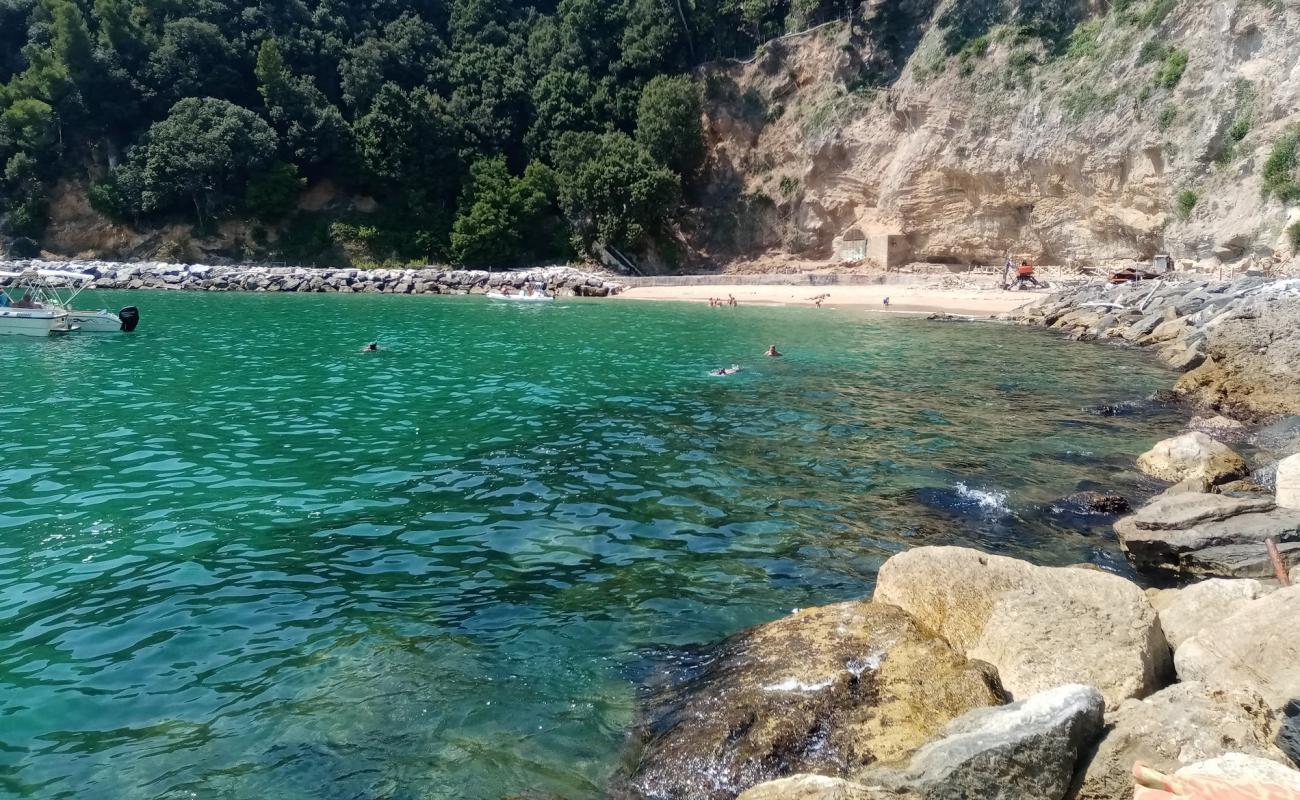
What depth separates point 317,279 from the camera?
53.1 meters

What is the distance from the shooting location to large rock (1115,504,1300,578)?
7.86 metres

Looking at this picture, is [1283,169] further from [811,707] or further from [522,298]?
[811,707]

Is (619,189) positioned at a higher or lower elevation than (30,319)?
higher

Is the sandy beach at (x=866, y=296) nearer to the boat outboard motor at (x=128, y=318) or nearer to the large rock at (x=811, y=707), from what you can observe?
the boat outboard motor at (x=128, y=318)

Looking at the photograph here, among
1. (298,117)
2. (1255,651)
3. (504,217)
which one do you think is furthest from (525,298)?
(1255,651)

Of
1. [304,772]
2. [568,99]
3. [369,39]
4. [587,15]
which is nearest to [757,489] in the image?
[304,772]

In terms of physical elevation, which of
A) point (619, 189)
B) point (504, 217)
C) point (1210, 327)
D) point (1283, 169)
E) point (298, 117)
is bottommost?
point (1210, 327)

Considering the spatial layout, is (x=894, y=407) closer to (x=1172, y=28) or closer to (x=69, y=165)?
(x=1172, y=28)

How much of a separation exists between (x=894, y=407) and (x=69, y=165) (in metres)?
69.4

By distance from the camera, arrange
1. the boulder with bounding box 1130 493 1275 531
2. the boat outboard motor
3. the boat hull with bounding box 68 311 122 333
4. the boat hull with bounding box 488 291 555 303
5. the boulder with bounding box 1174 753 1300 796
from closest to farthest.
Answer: the boulder with bounding box 1174 753 1300 796 → the boulder with bounding box 1130 493 1275 531 → the boat hull with bounding box 68 311 122 333 → the boat outboard motor → the boat hull with bounding box 488 291 555 303

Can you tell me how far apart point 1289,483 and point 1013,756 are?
7484mm

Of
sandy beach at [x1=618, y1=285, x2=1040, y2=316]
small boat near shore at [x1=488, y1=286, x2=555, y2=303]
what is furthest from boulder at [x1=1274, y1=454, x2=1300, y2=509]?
small boat near shore at [x1=488, y1=286, x2=555, y2=303]

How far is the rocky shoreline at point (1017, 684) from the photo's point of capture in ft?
13.6

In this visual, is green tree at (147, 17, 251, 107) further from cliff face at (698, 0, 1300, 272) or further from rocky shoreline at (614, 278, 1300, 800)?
rocky shoreline at (614, 278, 1300, 800)
